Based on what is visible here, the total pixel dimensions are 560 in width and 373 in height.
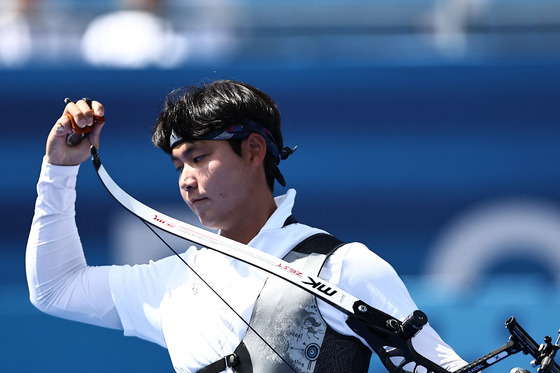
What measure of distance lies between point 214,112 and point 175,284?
0.35m

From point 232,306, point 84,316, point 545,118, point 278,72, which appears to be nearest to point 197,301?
point 232,306

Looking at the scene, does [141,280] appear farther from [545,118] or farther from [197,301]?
[545,118]

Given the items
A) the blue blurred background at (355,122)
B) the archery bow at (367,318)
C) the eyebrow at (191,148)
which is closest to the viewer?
the archery bow at (367,318)

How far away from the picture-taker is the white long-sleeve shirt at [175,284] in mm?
1526

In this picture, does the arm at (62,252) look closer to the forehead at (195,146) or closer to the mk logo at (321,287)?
the forehead at (195,146)

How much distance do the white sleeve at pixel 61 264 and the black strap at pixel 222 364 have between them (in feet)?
0.93

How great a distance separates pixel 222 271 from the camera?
1.65m

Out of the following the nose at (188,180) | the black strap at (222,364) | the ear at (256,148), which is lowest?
the black strap at (222,364)

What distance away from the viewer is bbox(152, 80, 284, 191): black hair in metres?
1.64

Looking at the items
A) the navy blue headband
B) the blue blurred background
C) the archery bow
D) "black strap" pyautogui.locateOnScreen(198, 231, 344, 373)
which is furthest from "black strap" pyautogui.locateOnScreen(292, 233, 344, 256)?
Result: the blue blurred background

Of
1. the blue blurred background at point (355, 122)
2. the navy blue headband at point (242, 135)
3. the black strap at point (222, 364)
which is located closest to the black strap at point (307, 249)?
the black strap at point (222, 364)

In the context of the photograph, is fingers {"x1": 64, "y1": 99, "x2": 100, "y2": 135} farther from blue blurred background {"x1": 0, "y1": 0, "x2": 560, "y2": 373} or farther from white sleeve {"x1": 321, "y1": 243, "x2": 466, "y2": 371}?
Result: blue blurred background {"x1": 0, "y1": 0, "x2": 560, "y2": 373}

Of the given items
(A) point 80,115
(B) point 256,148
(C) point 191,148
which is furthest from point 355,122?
(A) point 80,115

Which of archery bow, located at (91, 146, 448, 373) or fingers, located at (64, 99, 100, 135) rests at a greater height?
fingers, located at (64, 99, 100, 135)
